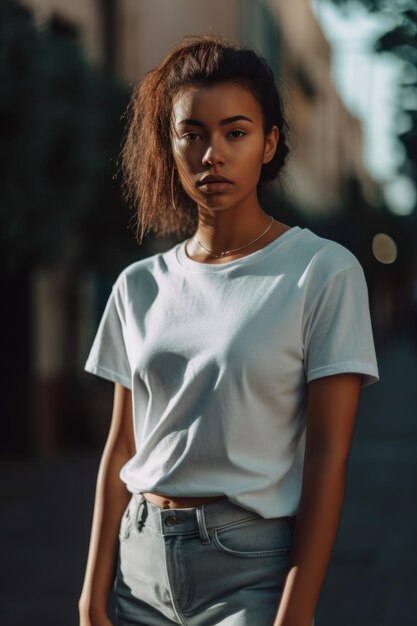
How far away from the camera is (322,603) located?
5.93 metres

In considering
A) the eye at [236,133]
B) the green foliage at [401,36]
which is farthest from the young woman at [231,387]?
the green foliage at [401,36]

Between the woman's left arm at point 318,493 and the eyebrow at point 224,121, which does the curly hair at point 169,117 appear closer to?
the eyebrow at point 224,121

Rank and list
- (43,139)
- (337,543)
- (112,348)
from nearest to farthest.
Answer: (112,348) < (337,543) < (43,139)

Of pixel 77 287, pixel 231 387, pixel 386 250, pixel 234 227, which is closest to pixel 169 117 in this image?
pixel 234 227

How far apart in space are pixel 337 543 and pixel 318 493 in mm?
5576

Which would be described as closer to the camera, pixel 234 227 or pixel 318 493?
pixel 318 493

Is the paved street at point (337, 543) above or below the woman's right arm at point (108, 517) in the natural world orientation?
below

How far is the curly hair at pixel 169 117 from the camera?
7.13ft

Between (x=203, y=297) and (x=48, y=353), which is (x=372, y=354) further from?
(x=48, y=353)

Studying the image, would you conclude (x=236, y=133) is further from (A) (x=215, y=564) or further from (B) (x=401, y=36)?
(B) (x=401, y=36)

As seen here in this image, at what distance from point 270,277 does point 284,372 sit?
0.60ft

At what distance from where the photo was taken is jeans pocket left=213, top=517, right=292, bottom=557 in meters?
2.09

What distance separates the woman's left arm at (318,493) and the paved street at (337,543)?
3.62 meters

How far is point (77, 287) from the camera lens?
502 inches
